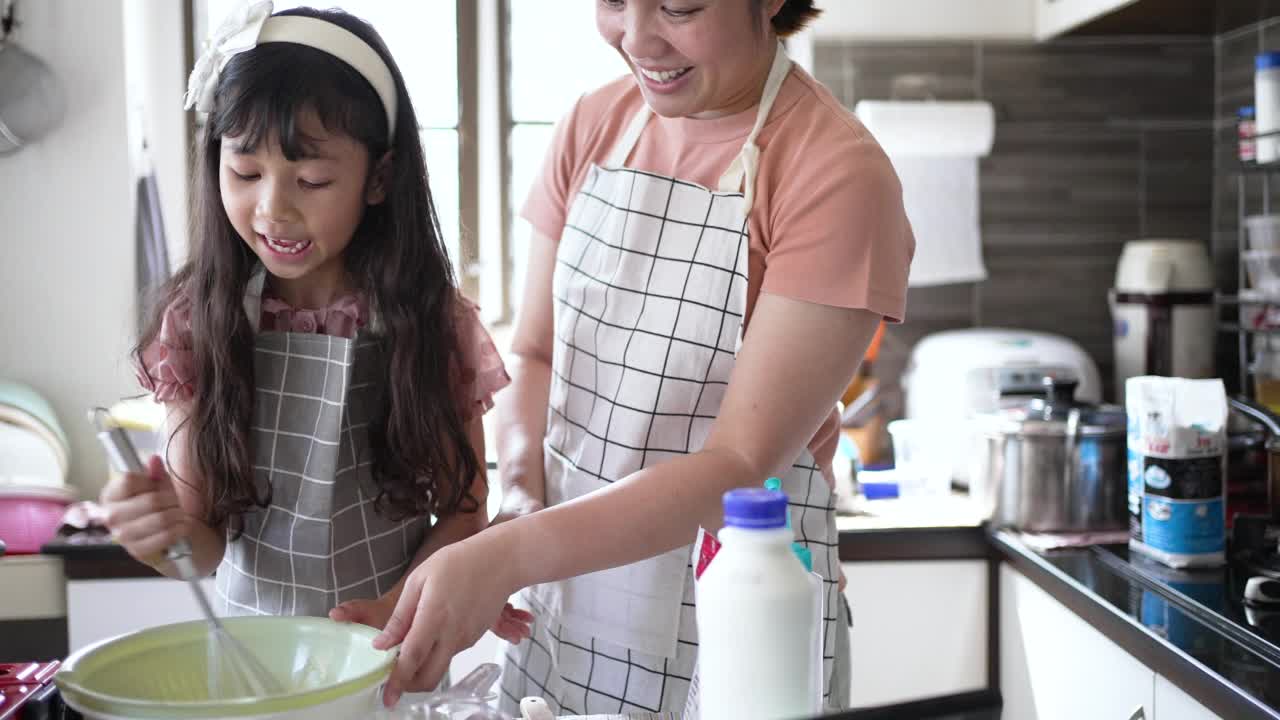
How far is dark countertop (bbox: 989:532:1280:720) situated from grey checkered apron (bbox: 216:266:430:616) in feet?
2.94

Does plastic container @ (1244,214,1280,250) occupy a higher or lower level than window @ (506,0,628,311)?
lower

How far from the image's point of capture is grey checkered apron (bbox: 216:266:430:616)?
1.28 metres

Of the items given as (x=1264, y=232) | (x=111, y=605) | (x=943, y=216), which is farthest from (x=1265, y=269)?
(x=111, y=605)

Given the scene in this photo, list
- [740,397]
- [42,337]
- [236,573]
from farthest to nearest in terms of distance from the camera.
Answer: [42,337]
[236,573]
[740,397]

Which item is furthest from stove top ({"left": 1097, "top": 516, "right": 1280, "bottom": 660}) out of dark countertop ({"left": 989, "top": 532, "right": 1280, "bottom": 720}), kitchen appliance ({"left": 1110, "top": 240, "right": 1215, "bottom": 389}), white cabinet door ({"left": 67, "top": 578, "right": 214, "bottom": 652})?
white cabinet door ({"left": 67, "top": 578, "right": 214, "bottom": 652})

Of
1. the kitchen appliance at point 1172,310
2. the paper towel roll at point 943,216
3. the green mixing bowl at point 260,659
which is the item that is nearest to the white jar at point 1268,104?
the kitchen appliance at point 1172,310

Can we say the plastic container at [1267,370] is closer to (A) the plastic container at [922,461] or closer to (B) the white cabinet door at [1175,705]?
(A) the plastic container at [922,461]

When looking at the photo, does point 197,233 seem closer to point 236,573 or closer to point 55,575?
point 236,573

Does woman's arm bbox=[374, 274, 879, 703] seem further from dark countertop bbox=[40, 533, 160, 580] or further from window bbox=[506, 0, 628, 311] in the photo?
window bbox=[506, 0, 628, 311]

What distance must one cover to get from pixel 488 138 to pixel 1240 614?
1864 mm

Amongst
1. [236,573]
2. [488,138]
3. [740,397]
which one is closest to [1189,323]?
[488,138]

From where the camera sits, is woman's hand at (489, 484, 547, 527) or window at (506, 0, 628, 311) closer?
woman's hand at (489, 484, 547, 527)

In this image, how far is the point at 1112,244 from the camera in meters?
2.71

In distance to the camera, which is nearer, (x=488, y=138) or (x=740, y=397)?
(x=740, y=397)
